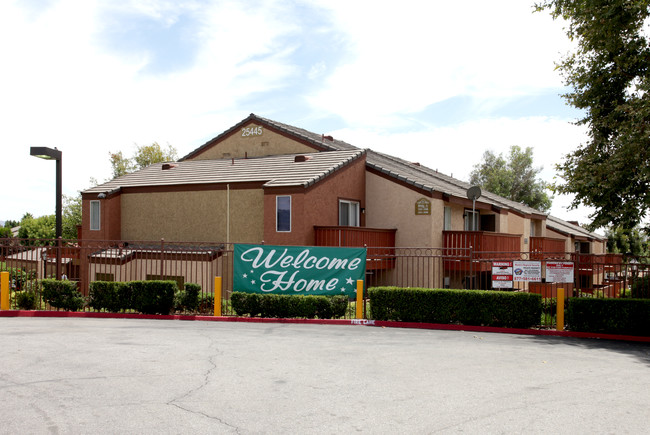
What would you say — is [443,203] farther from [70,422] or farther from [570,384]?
[70,422]

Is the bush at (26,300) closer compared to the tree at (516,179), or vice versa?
the bush at (26,300)

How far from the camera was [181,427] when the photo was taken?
551cm

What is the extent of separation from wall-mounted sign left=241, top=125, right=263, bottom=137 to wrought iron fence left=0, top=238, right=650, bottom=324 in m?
8.22

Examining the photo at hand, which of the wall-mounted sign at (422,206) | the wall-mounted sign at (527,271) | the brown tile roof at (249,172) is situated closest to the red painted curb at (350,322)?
the wall-mounted sign at (527,271)

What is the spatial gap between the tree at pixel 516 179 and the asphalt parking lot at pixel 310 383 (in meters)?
52.1

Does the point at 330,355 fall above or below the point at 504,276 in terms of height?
below

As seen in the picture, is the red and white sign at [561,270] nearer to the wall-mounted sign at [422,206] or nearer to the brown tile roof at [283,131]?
the wall-mounted sign at [422,206]

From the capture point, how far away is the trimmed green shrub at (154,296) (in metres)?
14.3

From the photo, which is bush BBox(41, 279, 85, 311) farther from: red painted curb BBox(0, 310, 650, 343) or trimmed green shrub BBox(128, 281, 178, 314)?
trimmed green shrub BBox(128, 281, 178, 314)

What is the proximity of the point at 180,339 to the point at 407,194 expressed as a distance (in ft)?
45.0

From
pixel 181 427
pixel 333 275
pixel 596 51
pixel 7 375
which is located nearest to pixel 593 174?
pixel 596 51

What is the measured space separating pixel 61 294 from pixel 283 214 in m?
8.11

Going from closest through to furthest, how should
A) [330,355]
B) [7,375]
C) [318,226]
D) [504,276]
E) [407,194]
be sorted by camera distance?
[7,375] < [330,355] < [504,276] < [318,226] < [407,194]

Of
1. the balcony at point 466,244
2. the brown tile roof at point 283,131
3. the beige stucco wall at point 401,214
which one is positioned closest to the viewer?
the balcony at point 466,244
